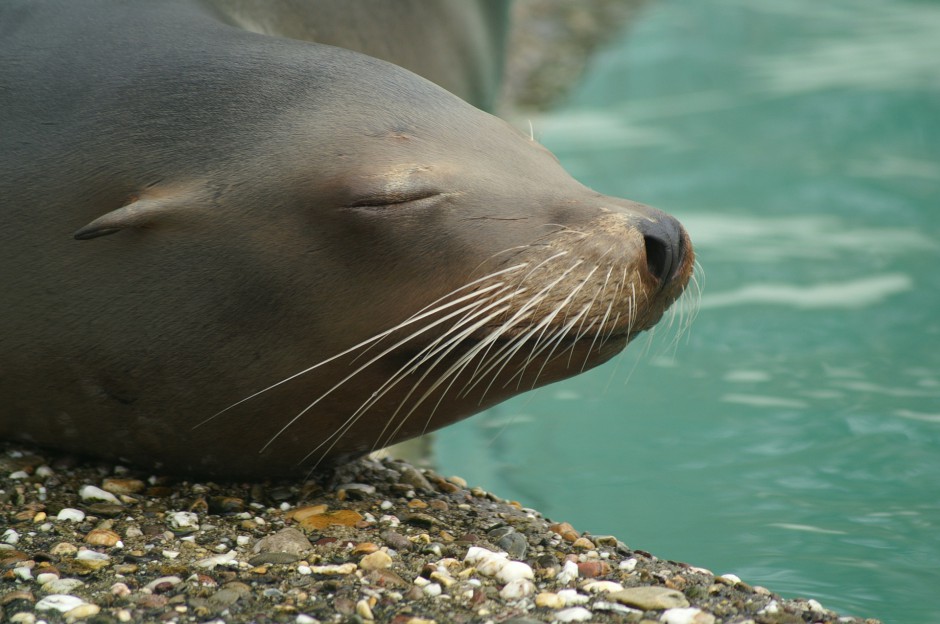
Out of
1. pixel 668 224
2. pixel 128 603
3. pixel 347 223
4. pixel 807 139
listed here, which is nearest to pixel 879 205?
pixel 807 139

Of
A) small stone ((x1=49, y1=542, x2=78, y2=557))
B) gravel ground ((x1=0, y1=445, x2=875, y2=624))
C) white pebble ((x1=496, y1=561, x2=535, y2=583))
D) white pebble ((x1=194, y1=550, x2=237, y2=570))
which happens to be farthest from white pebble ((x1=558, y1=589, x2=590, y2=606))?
small stone ((x1=49, y1=542, x2=78, y2=557))

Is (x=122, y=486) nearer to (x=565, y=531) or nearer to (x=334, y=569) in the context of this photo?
(x=334, y=569)

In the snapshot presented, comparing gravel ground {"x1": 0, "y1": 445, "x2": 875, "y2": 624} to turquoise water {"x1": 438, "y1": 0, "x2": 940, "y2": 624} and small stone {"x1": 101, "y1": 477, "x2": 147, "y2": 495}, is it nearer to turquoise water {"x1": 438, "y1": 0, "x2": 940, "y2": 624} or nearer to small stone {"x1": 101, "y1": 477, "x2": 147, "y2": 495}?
small stone {"x1": 101, "y1": 477, "x2": 147, "y2": 495}

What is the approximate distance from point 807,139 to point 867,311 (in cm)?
302

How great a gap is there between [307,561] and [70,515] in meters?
0.69

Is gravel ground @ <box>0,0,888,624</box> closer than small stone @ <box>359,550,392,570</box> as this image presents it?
Yes

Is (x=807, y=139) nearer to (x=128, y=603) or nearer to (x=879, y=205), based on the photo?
(x=879, y=205)

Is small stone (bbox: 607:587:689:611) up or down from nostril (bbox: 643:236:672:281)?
down

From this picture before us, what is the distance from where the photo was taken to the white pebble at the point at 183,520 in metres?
3.34

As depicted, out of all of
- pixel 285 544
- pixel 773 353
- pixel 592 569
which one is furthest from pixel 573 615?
pixel 773 353

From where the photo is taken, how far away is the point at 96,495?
347 centimetres

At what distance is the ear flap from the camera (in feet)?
10.6

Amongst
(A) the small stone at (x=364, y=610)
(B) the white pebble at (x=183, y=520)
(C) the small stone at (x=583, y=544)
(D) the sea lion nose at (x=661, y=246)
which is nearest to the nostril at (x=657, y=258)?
(D) the sea lion nose at (x=661, y=246)

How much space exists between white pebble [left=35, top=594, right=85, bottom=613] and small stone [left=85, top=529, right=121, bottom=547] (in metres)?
0.30
